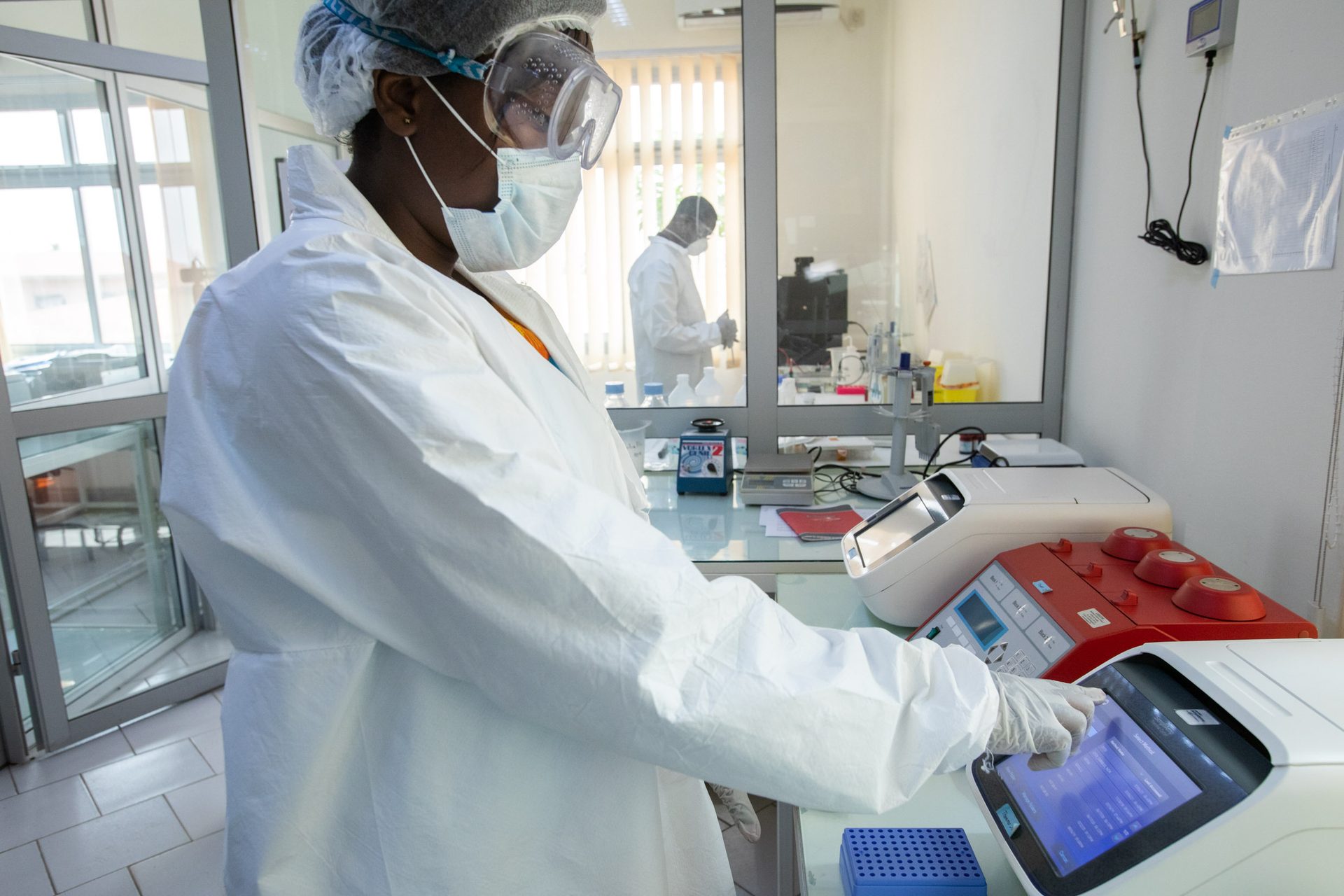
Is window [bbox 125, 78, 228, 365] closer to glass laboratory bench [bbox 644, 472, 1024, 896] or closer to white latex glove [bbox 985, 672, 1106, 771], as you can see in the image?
glass laboratory bench [bbox 644, 472, 1024, 896]

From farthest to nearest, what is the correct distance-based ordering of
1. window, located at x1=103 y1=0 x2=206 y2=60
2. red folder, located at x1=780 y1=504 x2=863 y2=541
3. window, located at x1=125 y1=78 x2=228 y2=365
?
1. window, located at x1=125 y1=78 x2=228 y2=365
2. window, located at x1=103 y1=0 x2=206 y2=60
3. red folder, located at x1=780 y1=504 x2=863 y2=541

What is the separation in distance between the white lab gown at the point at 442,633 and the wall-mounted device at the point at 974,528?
474 millimetres

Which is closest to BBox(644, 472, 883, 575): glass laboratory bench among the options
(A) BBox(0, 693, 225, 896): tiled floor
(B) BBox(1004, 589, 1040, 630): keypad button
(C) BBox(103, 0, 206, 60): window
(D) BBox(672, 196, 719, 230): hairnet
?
(B) BBox(1004, 589, 1040, 630): keypad button

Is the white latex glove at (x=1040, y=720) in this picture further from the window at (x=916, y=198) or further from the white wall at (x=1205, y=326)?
the window at (x=916, y=198)

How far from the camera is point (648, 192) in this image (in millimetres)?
2438

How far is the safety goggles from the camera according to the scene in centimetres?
78

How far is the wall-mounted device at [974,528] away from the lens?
1.16 m

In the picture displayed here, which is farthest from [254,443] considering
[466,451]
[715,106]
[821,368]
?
[715,106]

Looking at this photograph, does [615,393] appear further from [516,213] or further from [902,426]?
[516,213]

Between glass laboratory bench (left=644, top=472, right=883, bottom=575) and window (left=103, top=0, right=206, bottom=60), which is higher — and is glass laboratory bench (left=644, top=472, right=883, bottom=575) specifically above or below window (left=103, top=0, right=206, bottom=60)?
below

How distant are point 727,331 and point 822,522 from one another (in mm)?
756

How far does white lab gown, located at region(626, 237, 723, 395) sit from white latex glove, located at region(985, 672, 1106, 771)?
1.67m

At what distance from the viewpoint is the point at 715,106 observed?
235 cm

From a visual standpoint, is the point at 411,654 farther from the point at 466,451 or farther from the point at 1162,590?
the point at 1162,590
